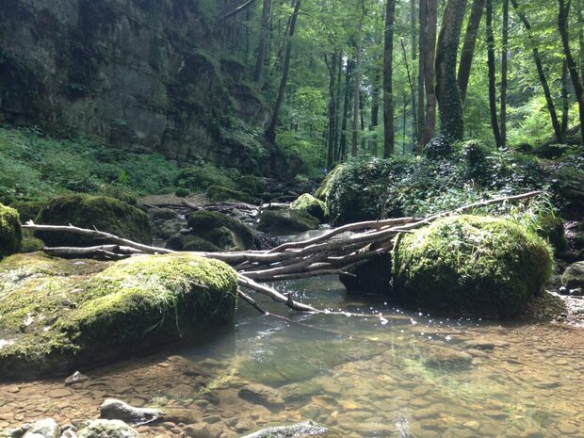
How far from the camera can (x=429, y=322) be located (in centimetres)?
570

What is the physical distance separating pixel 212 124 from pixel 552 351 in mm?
24860

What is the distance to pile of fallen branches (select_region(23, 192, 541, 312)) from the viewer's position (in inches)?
243

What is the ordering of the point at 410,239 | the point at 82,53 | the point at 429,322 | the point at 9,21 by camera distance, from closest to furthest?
the point at 429,322, the point at 410,239, the point at 9,21, the point at 82,53

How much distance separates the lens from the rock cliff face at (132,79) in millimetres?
18484

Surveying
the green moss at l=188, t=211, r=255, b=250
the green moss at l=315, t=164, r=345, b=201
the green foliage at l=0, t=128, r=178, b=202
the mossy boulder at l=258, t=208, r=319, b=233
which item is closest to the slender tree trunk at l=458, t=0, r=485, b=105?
the green moss at l=315, t=164, r=345, b=201

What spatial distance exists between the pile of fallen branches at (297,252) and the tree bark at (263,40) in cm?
2759

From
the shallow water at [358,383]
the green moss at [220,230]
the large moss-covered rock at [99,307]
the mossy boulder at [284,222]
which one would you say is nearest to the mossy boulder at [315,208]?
the mossy boulder at [284,222]

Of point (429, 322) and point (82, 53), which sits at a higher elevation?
point (82, 53)

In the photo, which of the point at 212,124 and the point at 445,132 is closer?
the point at 445,132

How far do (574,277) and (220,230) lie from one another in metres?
6.69

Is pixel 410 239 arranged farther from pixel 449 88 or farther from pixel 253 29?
pixel 253 29

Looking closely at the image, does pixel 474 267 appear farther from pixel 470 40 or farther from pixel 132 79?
pixel 132 79

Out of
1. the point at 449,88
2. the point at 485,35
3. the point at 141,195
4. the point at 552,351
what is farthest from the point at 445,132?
the point at 141,195

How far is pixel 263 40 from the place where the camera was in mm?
32344
